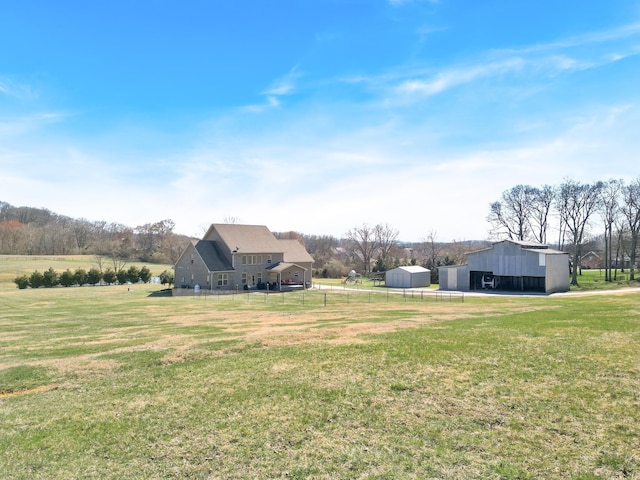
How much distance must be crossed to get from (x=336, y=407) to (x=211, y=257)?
139 ft

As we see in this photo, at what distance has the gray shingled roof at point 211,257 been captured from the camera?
153ft

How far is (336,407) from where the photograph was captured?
24.7 ft

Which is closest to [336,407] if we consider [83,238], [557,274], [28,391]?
[28,391]

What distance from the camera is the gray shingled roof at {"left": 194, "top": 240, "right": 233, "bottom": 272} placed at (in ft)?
153

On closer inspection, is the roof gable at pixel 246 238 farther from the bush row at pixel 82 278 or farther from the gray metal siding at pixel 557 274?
the gray metal siding at pixel 557 274

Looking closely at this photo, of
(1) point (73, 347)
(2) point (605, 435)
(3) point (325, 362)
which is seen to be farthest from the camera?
(1) point (73, 347)

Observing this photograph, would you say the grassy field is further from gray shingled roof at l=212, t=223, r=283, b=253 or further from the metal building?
gray shingled roof at l=212, t=223, r=283, b=253

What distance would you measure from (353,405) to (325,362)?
9.35 ft

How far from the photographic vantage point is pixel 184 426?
23.0 ft

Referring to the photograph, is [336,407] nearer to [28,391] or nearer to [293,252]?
[28,391]

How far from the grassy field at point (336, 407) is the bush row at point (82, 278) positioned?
43.9m

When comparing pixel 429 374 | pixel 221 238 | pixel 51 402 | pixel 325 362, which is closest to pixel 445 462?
pixel 429 374

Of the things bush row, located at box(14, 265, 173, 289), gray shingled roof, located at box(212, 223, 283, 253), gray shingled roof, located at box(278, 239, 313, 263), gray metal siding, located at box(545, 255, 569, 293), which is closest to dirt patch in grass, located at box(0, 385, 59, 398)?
gray shingled roof, located at box(212, 223, 283, 253)

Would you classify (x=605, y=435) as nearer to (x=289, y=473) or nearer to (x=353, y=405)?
(x=353, y=405)
